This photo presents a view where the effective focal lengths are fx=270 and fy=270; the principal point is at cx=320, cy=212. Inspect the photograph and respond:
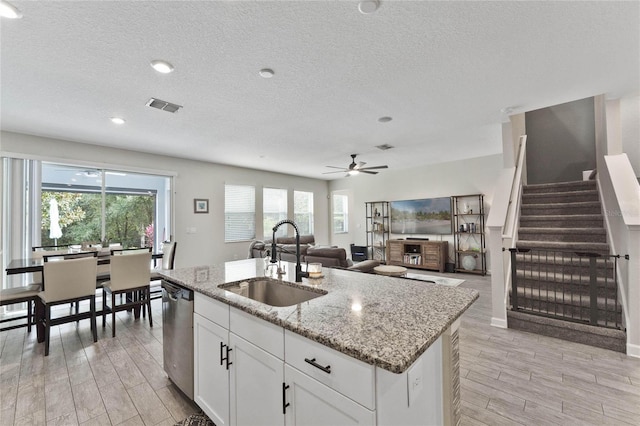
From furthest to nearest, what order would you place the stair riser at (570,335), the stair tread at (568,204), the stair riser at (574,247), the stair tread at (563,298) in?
the stair tread at (568,204), the stair riser at (574,247), the stair tread at (563,298), the stair riser at (570,335)

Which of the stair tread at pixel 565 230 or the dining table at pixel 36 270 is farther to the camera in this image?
the stair tread at pixel 565 230

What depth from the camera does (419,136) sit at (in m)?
4.57

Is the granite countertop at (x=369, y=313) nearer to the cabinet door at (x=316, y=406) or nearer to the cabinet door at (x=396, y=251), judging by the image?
the cabinet door at (x=316, y=406)

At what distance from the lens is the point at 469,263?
6.21 meters

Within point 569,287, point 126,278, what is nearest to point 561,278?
point 569,287

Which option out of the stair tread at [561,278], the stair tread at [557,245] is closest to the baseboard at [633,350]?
the stair tread at [561,278]

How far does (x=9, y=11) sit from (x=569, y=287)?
5.77 m

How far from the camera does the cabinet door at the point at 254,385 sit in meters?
1.25

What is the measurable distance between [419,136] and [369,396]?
440 cm

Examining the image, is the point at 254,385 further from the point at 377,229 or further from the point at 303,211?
the point at 303,211

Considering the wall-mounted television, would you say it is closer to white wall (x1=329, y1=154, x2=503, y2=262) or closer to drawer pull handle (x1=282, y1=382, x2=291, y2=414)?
white wall (x1=329, y1=154, x2=503, y2=262)

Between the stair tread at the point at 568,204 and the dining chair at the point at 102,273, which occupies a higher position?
the stair tread at the point at 568,204

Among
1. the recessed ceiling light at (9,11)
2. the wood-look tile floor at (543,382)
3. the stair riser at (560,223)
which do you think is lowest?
the wood-look tile floor at (543,382)

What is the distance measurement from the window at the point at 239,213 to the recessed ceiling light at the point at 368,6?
5637mm
